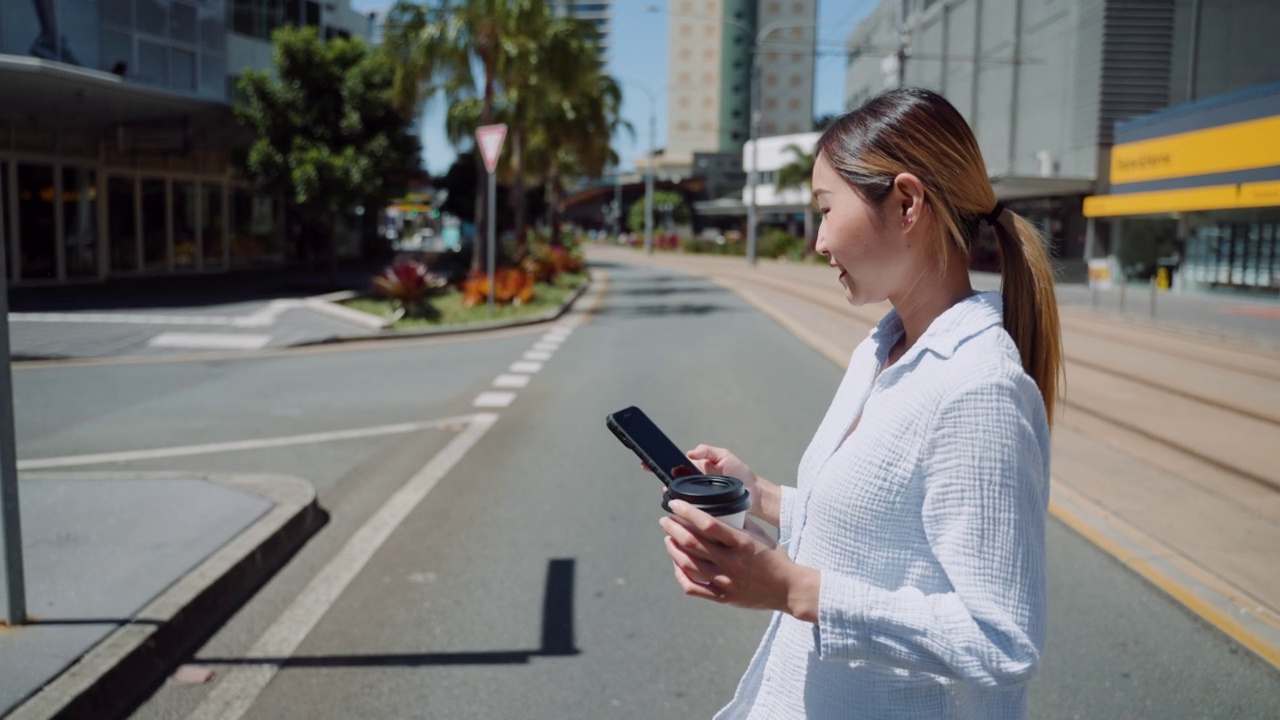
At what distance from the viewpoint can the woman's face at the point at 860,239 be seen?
172cm

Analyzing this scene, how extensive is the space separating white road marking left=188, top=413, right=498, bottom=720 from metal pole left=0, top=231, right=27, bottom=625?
33.9 inches

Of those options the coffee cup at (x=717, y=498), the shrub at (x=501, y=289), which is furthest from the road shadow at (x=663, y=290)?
the coffee cup at (x=717, y=498)

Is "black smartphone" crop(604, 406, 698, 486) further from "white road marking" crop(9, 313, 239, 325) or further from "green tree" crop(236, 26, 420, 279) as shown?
"green tree" crop(236, 26, 420, 279)

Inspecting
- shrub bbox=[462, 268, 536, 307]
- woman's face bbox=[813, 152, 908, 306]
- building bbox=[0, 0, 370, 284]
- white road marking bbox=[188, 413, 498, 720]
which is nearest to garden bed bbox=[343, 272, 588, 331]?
shrub bbox=[462, 268, 536, 307]

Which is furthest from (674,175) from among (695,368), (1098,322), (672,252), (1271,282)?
(695,368)

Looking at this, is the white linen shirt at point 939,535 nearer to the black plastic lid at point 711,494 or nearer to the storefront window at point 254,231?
the black plastic lid at point 711,494

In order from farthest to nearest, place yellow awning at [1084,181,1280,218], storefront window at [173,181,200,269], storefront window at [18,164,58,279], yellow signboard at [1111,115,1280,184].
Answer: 1. storefront window at [173,181,200,269]
2. yellow awning at [1084,181,1280,218]
3. yellow signboard at [1111,115,1280,184]
4. storefront window at [18,164,58,279]

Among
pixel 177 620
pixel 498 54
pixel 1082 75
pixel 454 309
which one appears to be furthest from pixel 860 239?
pixel 1082 75

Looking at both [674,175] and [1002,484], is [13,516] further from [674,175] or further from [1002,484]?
[674,175]

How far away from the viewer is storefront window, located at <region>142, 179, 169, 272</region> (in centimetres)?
2847

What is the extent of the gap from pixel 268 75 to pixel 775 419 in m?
18.2

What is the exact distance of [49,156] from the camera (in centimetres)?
2414

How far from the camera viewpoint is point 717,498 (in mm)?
1606

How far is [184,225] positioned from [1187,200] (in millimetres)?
27618
